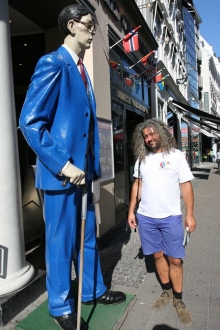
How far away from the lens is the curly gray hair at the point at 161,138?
276 cm

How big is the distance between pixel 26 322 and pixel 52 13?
13.1 ft

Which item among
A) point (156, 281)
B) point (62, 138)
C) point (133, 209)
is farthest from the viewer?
point (156, 281)

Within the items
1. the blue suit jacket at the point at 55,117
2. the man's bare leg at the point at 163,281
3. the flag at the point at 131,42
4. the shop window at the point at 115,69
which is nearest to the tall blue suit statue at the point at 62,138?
the blue suit jacket at the point at 55,117

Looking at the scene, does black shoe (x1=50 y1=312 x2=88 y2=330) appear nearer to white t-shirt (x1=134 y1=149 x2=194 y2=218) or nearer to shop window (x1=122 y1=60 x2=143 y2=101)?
white t-shirt (x1=134 y1=149 x2=194 y2=218)

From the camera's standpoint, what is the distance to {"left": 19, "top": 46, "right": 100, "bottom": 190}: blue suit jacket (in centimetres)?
199

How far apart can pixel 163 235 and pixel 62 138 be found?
4.59ft

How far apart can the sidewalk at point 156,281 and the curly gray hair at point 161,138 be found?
150 cm

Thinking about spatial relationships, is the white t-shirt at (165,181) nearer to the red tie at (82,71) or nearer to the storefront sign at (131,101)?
the red tie at (82,71)

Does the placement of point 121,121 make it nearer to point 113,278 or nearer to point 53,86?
point 113,278

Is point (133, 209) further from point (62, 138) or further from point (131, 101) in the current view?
point (131, 101)

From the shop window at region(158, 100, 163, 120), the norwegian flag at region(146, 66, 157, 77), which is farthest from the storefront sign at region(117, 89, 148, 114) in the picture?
the shop window at region(158, 100, 163, 120)

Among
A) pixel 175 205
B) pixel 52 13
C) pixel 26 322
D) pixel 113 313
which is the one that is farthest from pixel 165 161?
pixel 52 13

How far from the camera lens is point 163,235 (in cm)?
277

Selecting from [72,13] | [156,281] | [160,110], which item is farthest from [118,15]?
[160,110]
